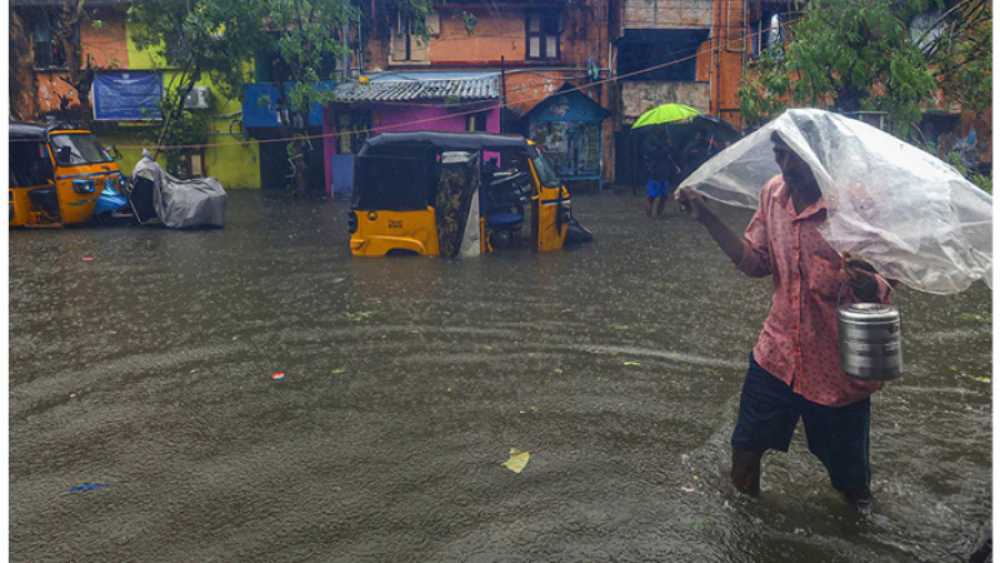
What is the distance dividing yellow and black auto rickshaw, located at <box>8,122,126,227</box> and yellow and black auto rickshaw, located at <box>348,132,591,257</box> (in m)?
6.44

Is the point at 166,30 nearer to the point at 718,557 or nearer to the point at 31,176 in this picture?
the point at 31,176

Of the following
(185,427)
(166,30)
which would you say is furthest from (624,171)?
(185,427)

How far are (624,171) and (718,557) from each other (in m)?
21.7

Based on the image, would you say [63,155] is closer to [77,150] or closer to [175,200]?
[77,150]

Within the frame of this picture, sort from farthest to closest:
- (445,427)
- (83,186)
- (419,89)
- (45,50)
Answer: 1. (45,50)
2. (419,89)
3. (83,186)
4. (445,427)

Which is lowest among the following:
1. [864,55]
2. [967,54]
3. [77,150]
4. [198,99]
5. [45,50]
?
[77,150]

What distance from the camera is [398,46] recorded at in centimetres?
2355

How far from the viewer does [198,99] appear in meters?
23.8

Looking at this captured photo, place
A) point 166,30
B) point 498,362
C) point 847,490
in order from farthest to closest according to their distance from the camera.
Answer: point 166,30
point 498,362
point 847,490

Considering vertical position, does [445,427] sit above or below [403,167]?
below

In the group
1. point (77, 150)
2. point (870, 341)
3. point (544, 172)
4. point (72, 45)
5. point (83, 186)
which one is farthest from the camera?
point (72, 45)

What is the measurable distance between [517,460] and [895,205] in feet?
6.95

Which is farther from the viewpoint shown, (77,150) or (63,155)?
(77,150)

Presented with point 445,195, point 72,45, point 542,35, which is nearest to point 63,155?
point 72,45
